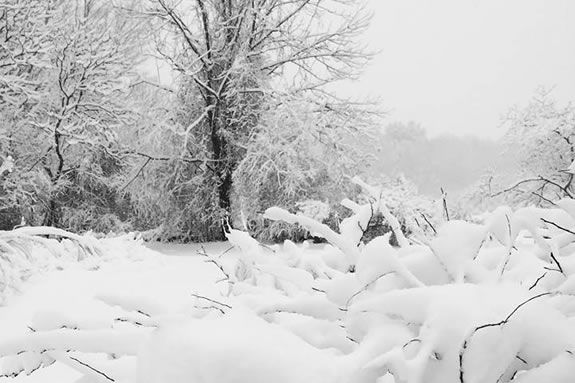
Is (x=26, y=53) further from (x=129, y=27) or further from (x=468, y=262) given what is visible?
(x=468, y=262)

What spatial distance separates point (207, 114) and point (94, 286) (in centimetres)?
778

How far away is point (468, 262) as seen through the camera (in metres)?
0.97

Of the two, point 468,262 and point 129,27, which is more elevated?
point 129,27

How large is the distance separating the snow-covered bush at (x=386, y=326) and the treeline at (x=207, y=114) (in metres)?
9.82

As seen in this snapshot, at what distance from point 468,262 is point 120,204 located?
14374mm

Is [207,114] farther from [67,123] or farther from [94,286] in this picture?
[94,286]

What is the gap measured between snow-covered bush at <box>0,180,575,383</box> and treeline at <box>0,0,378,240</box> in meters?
9.82

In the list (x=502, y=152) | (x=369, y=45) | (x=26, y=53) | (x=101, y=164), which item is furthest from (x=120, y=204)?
(x=502, y=152)

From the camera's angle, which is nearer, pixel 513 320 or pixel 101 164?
pixel 513 320

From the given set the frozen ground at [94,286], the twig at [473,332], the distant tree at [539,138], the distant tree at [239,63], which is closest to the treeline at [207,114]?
the distant tree at [239,63]

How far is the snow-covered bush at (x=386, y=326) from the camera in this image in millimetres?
808

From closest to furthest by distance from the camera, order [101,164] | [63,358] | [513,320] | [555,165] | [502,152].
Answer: [513,320]
[63,358]
[101,164]
[555,165]
[502,152]

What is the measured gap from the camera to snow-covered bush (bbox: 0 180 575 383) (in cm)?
81

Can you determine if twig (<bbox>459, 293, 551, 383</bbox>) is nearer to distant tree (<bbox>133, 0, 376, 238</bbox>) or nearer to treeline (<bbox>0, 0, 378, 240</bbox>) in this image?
treeline (<bbox>0, 0, 378, 240</bbox>)
